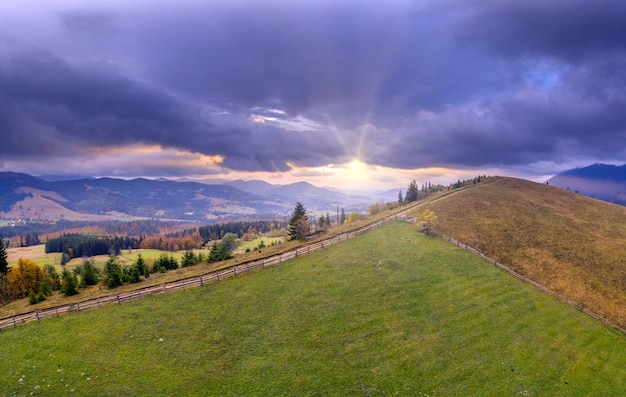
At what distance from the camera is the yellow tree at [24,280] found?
5109 cm

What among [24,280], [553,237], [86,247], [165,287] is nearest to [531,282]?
[553,237]

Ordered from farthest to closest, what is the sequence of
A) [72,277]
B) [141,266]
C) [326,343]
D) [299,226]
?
1. [299,226]
2. [141,266]
3. [72,277]
4. [326,343]

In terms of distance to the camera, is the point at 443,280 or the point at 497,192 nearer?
the point at 443,280

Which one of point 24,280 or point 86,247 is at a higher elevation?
point 24,280

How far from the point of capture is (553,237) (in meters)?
66.8

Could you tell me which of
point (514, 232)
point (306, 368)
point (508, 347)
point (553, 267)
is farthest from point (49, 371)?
point (514, 232)

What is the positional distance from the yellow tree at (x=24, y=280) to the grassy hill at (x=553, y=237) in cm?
7802

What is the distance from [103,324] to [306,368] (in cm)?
2276

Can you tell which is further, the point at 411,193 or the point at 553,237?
the point at 411,193

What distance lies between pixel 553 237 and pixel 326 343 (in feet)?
206

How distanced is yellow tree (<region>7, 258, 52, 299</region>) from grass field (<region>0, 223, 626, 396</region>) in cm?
2509

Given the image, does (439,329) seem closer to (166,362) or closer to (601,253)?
(166,362)

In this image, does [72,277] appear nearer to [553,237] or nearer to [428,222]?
[428,222]

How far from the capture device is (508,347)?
33.3m
